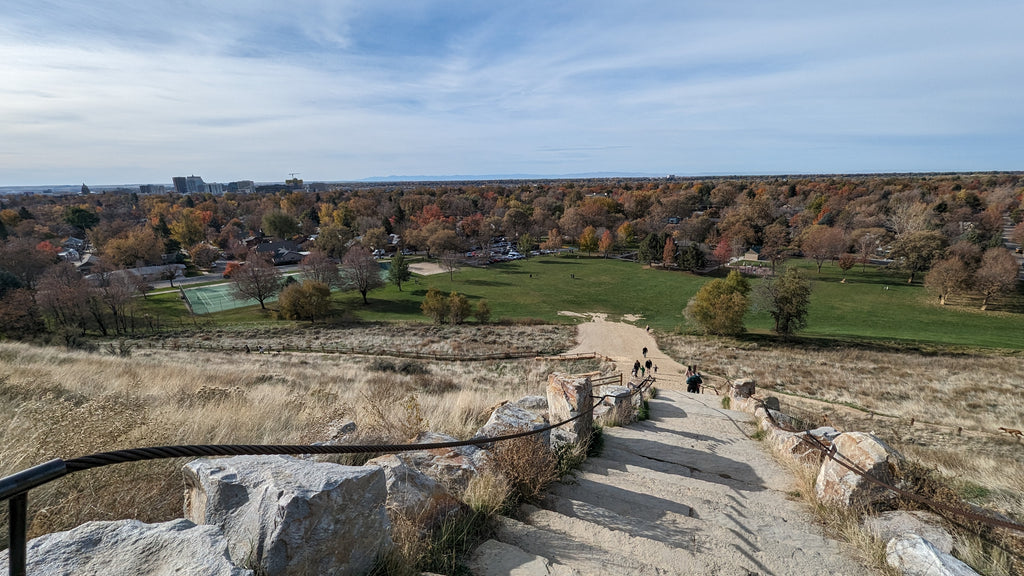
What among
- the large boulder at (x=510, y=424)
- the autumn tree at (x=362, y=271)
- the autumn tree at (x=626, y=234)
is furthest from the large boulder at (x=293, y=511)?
the autumn tree at (x=626, y=234)

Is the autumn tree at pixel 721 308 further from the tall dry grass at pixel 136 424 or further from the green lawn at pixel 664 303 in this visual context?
the tall dry grass at pixel 136 424

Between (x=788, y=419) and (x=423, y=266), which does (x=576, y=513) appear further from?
(x=423, y=266)

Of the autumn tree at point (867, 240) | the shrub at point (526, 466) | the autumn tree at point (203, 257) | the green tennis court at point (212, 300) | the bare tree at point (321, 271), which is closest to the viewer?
the shrub at point (526, 466)

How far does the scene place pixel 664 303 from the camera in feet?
166

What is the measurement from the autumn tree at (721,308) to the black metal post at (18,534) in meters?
38.2

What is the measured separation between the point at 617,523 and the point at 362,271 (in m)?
51.2

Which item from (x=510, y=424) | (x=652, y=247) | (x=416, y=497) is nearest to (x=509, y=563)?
(x=416, y=497)

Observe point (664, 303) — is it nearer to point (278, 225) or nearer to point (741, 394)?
point (741, 394)

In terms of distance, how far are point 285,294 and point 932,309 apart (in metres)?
67.4

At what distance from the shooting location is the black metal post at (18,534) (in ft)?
4.75

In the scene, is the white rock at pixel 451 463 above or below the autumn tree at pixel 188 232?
above

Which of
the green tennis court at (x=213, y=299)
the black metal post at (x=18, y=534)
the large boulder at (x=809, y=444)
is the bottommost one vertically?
the green tennis court at (x=213, y=299)

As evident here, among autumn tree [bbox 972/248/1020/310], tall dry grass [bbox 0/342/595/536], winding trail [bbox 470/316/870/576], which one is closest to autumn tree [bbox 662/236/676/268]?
autumn tree [bbox 972/248/1020/310]

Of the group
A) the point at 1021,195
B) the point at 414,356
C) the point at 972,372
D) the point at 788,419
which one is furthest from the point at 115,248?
the point at 1021,195
